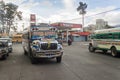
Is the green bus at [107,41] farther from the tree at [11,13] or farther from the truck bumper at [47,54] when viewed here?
the tree at [11,13]

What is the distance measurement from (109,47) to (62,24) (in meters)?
30.4

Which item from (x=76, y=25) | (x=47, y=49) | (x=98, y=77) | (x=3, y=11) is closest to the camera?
(x=98, y=77)

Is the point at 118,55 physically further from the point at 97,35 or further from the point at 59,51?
the point at 59,51

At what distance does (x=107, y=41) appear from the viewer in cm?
2097

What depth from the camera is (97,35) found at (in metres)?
24.0

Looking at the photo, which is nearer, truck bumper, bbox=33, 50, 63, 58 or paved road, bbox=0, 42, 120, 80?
paved road, bbox=0, 42, 120, 80

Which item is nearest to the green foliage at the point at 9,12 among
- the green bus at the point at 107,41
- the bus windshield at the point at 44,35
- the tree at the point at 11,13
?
the tree at the point at 11,13

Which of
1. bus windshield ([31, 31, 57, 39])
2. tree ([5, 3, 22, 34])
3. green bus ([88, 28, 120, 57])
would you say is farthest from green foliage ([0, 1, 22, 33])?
bus windshield ([31, 31, 57, 39])

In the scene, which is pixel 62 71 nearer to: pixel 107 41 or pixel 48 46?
pixel 48 46

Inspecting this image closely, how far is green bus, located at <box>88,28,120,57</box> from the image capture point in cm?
1891

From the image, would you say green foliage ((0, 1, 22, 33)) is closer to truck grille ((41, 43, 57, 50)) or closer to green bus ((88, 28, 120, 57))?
green bus ((88, 28, 120, 57))

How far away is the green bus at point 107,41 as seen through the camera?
744 inches

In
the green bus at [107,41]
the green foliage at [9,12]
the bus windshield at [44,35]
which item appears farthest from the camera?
the green foliage at [9,12]

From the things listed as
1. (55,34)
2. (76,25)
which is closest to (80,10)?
(76,25)
